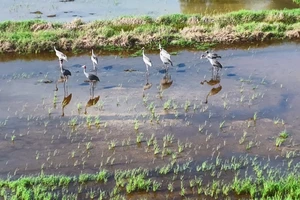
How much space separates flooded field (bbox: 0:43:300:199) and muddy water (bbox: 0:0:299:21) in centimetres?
795

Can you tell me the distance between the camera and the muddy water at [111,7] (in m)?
25.0

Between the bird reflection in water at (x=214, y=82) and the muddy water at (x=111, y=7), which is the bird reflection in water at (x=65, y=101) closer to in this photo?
the bird reflection in water at (x=214, y=82)

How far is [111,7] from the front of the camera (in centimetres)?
2700

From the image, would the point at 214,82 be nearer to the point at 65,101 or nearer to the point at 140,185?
the point at 65,101

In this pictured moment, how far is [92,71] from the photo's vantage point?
1653cm

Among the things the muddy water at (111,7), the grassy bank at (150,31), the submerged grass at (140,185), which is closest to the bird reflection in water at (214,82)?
the grassy bank at (150,31)

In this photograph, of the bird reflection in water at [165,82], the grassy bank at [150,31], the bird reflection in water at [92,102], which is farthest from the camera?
the grassy bank at [150,31]

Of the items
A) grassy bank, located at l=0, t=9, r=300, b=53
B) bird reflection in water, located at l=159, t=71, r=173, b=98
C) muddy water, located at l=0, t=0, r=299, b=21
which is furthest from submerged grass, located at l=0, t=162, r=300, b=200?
muddy water, located at l=0, t=0, r=299, b=21

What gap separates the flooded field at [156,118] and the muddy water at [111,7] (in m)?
7.95

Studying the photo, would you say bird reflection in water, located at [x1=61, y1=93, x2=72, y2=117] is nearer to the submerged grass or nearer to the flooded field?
the flooded field

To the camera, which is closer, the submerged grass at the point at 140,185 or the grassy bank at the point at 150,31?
the submerged grass at the point at 140,185

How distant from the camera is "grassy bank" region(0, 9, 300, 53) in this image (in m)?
19.2

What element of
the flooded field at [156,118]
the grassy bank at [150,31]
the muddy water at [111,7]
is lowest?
the flooded field at [156,118]

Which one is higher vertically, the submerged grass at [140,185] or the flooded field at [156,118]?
the flooded field at [156,118]
